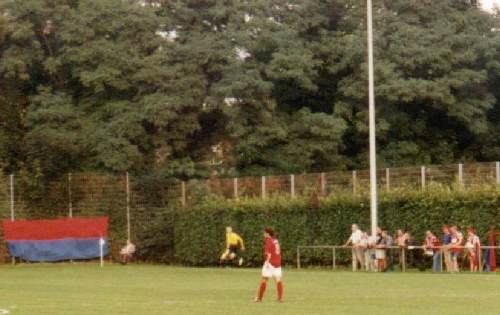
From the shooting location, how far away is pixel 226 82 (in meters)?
62.7

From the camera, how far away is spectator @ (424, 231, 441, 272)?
151 ft

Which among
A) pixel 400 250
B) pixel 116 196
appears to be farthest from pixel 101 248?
pixel 400 250

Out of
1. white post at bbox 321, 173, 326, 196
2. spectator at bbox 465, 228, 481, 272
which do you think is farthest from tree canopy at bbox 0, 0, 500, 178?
spectator at bbox 465, 228, 481, 272

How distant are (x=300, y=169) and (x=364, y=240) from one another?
15291mm

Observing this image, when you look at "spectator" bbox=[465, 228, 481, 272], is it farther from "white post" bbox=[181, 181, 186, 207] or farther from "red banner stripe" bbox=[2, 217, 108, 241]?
"red banner stripe" bbox=[2, 217, 108, 241]

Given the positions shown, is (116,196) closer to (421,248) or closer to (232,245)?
(232,245)

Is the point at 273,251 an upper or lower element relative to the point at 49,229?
upper

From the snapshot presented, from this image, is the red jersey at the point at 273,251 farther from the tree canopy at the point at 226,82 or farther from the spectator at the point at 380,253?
the tree canopy at the point at 226,82

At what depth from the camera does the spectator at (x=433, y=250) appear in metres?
46.0

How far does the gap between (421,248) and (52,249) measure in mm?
20510

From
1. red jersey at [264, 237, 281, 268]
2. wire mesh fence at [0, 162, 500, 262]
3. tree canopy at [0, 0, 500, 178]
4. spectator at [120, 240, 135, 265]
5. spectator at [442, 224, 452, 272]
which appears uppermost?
tree canopy at [0, 0, 500, 178]

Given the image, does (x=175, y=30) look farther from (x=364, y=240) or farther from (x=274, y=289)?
(x=274, y=289)

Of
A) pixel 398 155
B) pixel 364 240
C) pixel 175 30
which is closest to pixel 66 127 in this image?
pixel 175 30

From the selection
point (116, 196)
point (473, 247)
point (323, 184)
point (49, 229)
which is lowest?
point (473, 247)
